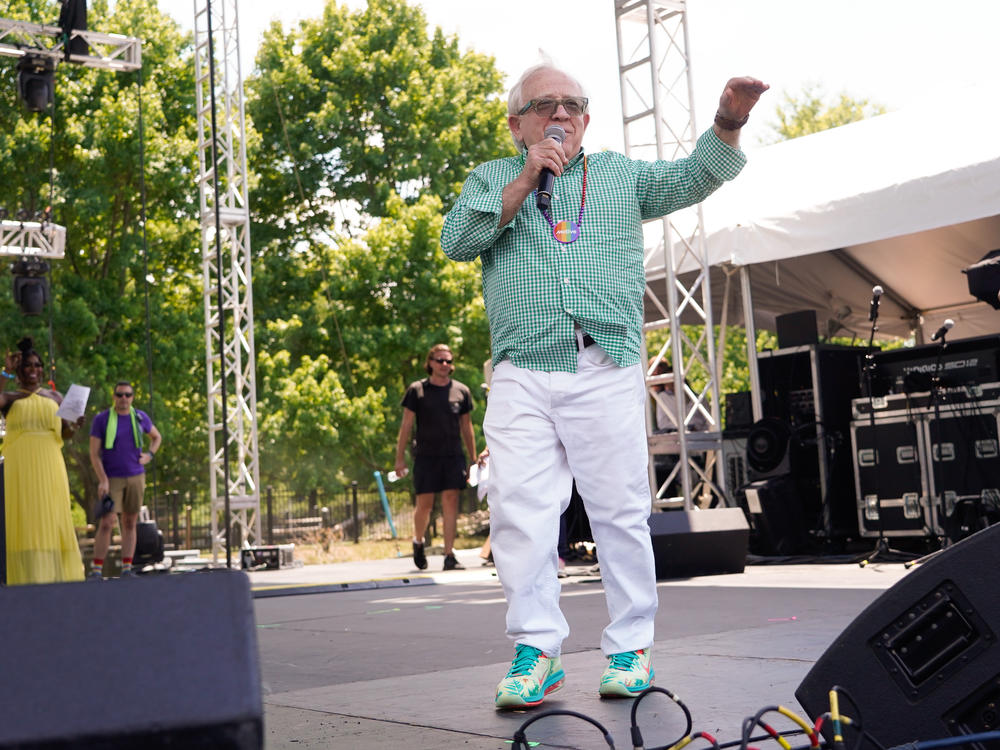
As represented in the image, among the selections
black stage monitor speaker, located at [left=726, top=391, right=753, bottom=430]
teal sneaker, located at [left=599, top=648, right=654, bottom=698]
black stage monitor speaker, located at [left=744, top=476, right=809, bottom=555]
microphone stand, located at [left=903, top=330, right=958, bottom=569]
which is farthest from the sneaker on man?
teal sneaker, located at [left=599, top=648, right=654, bottom=698]

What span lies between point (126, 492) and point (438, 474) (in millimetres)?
2868

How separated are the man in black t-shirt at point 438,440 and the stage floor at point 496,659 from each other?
211cm

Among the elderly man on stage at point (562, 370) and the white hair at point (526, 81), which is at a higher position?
the white hair at point (526, 81)

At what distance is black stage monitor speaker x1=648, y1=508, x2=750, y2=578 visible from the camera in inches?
282

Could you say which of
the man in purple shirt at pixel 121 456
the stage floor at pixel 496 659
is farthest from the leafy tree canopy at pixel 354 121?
the stage floor at pixel 496 659

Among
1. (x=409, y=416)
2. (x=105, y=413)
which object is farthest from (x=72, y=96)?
(x=409, y=416)

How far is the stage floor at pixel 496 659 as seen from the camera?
254 cm

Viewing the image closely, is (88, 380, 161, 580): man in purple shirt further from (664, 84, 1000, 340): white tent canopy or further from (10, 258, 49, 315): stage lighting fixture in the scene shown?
(664, 84, 1000, 340): white tent canopy

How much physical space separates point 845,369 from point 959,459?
1.64 meters

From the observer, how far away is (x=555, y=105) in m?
3.13

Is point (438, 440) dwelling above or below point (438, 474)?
above

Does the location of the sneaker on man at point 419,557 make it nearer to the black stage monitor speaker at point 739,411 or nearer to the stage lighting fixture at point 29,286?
the black stage monitor speaker at point 739,411

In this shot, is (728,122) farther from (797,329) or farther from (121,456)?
(121,456)

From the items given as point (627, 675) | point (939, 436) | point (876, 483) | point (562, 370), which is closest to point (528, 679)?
point (627, 675)
